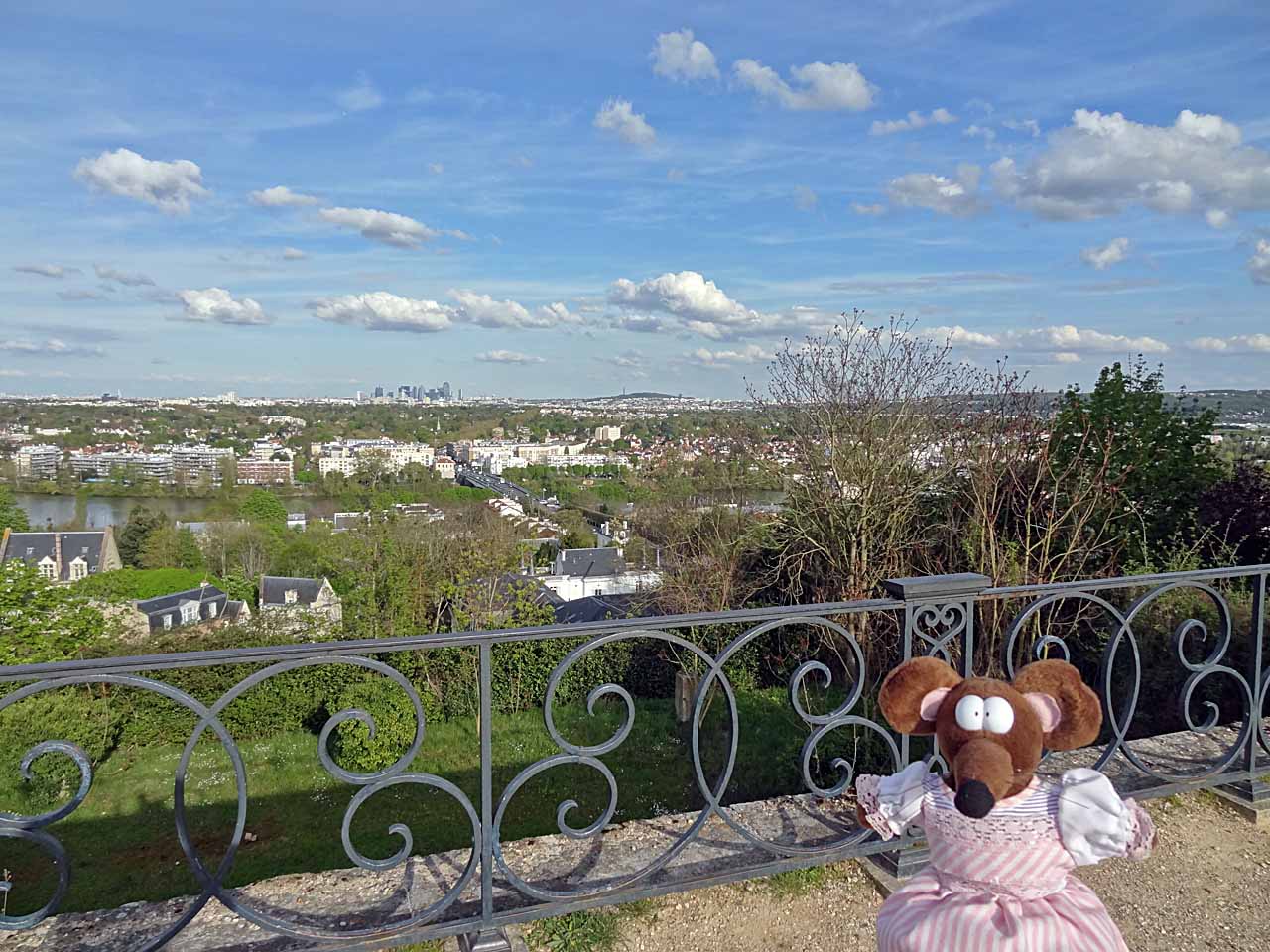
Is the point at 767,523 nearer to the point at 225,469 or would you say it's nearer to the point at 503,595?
the point at 503,595

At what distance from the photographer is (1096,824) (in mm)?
1439

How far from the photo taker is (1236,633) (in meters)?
6.27

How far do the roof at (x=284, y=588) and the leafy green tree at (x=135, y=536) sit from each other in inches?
703

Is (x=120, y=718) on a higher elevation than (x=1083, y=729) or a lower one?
lower

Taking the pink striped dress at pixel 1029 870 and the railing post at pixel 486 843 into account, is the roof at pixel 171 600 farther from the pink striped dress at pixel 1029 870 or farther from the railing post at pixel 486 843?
the pink striped dress at pixel 1029 870

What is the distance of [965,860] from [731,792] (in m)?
7.06

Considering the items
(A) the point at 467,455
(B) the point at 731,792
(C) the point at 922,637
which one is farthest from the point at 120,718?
(A) the point at 467,455

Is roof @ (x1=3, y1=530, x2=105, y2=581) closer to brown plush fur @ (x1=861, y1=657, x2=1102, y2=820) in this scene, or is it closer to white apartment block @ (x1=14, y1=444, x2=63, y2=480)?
white apartment block @ (x1=14, y1=444, x2=63, y2=480)

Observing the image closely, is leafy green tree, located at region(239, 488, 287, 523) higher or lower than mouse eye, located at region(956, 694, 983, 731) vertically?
lower

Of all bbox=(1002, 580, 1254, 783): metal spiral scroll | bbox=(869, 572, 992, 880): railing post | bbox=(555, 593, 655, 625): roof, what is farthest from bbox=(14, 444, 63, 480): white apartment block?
bbox=(1002, 580, 1254, 783): metal spiral scroll

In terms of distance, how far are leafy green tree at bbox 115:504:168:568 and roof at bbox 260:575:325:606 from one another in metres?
17.9

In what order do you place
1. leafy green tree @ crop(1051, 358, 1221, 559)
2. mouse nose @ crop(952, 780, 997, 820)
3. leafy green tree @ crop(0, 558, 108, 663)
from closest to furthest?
mouse nose @ crop(952, 780, 997, 820)
leafy green tree @ crop(1051, 358, 1221, 559)
leafy green tree @ crop(0, 558, 108, 663)

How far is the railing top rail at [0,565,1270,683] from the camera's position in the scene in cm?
179

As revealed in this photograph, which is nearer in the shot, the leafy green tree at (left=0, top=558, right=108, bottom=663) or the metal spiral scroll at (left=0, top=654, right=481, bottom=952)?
the metal spiral scroll at (left=0, top=654, right=481, bottom=952)
